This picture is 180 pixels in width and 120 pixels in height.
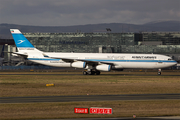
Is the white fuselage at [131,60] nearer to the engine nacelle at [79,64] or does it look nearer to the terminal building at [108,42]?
the engine nacelle at [79,64]

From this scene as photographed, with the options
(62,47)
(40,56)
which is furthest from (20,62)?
(40,56)

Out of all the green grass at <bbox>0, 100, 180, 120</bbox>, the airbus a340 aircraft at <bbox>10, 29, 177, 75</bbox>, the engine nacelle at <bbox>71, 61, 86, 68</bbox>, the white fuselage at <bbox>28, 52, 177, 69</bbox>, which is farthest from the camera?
the white fuselage at <bbox>28, 52, 177, 69</bbox>

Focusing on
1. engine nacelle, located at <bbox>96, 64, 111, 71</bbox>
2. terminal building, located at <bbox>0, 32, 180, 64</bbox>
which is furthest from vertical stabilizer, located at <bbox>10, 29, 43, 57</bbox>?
terminal building, located at <bbox>0, 32, 180, 64</bbox>

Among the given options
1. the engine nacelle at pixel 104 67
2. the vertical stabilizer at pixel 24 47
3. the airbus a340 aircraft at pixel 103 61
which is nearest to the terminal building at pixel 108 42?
the vertical stabilizer at pixel 24 47

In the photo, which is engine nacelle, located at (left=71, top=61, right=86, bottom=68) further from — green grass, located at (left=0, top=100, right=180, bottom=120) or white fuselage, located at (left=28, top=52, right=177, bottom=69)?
green grass, located at (left=0, top=100, right=180, bottom=120)

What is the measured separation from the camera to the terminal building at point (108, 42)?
5305 inches

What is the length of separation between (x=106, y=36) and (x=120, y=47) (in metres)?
10.2

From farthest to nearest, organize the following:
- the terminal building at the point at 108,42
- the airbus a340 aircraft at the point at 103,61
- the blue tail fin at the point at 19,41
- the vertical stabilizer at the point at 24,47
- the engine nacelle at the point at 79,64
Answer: the terminal building at the point at 108,42 → the blue tail fin at the point at 19,41 → the vertical stabilizer at the point at 24,47 → the airbus a340 aircraft at the point at 103,61 → the engine nacelle at the point at 79,64


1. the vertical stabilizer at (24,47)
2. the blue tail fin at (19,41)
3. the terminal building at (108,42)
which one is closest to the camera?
the vertical stabilizer at (24,47)

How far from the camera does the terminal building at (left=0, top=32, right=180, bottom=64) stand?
442 feet

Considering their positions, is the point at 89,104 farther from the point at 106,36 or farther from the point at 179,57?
the point at 106,36

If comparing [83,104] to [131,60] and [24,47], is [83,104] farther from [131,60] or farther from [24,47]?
[24,47]

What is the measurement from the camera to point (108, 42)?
142500 millimetres

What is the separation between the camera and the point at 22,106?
891 inches
